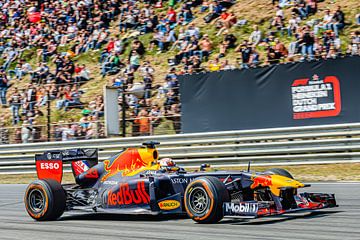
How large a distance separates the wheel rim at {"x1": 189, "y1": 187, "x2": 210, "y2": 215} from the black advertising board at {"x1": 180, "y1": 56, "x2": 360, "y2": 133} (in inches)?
320

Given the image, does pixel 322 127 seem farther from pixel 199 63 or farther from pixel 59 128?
pixel 59 128

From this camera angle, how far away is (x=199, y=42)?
842 inches

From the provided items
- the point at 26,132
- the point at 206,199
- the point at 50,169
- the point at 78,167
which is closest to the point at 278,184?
the point at 206,199

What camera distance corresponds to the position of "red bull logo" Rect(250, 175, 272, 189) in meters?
8.61

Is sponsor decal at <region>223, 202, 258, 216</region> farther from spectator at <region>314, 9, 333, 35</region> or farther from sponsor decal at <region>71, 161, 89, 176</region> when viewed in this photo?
spectator at <region>314, 9, 333, 35</region>

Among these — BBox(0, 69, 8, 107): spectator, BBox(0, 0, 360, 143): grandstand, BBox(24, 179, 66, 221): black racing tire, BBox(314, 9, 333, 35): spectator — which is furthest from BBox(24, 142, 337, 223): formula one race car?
BBox(0, 69, 8, 107): spectator

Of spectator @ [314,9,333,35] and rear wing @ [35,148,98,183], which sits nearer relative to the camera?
rear wing @ [35,148,98,183]

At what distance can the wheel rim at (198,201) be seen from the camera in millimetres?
8398

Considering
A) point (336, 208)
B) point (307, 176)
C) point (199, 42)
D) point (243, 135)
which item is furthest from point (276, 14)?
point (336, 208)

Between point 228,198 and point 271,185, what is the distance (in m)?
0.61

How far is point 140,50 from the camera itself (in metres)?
23.3

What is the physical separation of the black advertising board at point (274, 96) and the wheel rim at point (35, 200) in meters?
7.81

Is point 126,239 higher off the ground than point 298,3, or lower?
lower

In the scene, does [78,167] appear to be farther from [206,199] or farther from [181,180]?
[206,199]
